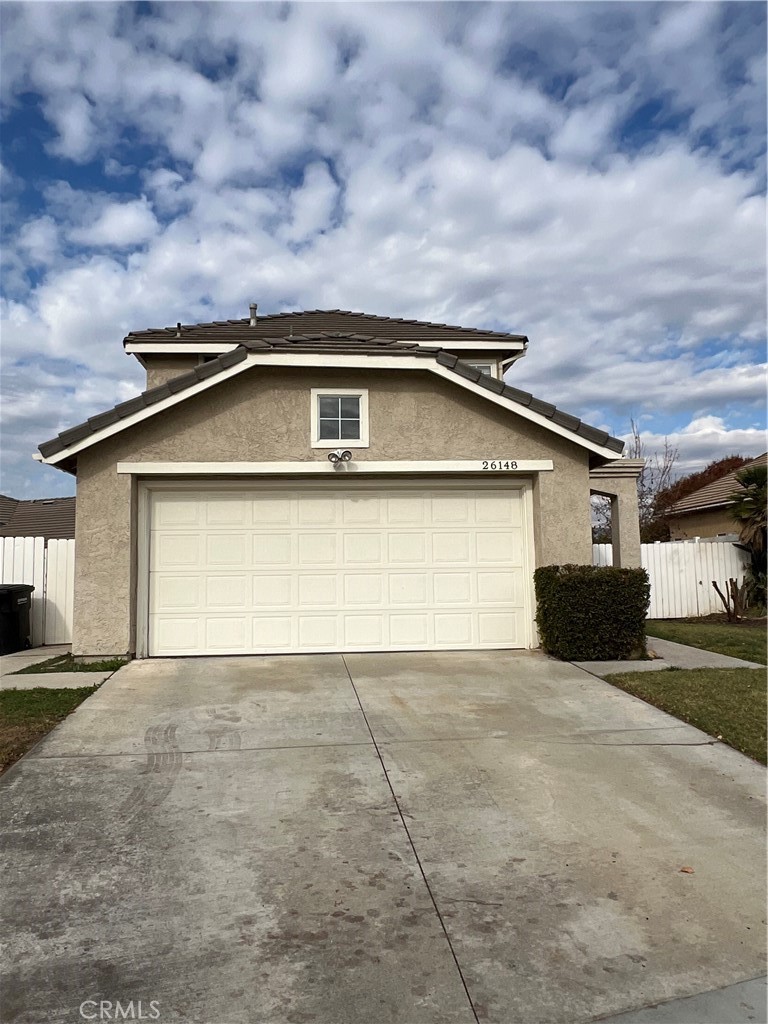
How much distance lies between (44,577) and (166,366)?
4360mm

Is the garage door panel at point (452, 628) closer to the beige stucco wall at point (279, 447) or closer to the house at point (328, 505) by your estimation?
the house at point (328, 505)

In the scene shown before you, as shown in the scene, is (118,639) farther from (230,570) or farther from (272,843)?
(272,843)

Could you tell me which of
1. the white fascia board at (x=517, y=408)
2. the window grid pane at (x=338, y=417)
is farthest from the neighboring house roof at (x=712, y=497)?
the window grid pane at (x=338, y=417)

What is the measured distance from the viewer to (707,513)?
70.8 feet

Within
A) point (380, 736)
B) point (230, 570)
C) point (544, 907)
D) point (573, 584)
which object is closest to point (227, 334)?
point (230, 570)

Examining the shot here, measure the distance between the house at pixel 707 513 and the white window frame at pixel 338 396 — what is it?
13.9m

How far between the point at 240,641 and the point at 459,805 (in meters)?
5.42

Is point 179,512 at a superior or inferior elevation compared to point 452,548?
superior

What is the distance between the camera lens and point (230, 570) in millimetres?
9297

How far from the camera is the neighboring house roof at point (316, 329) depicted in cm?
1311

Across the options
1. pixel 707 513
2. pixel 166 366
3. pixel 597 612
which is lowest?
pixel 597 612

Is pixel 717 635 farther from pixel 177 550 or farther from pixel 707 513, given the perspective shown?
pixel 707 513

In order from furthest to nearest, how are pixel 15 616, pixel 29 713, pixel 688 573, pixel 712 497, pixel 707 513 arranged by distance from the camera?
pixel 707 513 < pixel 712 497 < pixel 688 573 < pixel 15 616 < pixel 29 713
